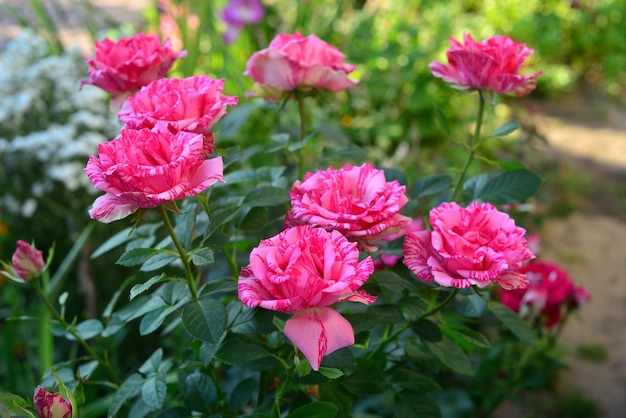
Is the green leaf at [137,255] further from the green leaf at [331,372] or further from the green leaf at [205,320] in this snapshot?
the green leaf at [331,372]

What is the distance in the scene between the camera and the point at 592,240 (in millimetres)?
2391

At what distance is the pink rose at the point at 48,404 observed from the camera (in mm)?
553

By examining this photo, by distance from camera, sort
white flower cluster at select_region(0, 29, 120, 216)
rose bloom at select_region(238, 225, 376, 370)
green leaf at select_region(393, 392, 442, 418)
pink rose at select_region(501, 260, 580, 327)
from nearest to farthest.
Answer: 1. rose bloom at select_region(238, 225, 376, 370)
2. green leaf at select_region(393, 392, 442, 418)
3. pink rose at select_region(501, 260, 580, 327)
4. white flower cluster at select_region(0, 29, 120, 216)

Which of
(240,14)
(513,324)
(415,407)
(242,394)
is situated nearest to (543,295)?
(513,324)

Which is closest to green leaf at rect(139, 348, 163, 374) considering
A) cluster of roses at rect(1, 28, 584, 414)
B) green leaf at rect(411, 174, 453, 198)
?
cluster of roses at rect(1, 28, 584, 414)

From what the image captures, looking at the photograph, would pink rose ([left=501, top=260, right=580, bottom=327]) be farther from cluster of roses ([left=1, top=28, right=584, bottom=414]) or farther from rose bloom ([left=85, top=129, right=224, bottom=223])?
rose bloom ([left=85, top=129, right=224, bottom=223])

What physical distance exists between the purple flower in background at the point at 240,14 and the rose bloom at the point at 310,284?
82.6 inches

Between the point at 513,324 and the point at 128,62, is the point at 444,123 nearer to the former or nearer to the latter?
the point at 513,324

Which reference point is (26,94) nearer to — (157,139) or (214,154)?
(214,154)

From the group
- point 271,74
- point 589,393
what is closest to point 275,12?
point 589,393

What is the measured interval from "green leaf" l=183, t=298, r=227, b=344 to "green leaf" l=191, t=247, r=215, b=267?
1.9 inches

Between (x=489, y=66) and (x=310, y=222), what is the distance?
11.9 inches

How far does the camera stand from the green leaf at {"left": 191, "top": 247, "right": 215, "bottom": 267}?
571 millimetres

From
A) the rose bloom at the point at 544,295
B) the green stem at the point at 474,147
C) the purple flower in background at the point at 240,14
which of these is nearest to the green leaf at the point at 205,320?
the green stem at the point at 474,147
